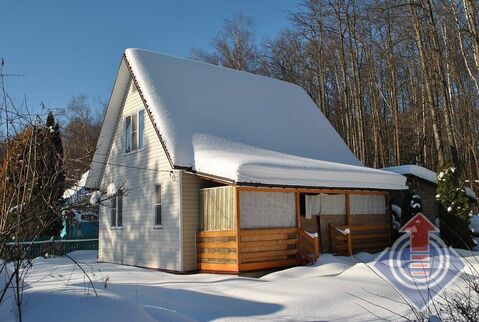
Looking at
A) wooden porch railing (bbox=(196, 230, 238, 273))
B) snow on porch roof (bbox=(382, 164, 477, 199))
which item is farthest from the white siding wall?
snow on porch roof (bbox=(382, 164, 477, 199))

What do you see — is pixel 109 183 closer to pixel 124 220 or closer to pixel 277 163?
pixel 124 220

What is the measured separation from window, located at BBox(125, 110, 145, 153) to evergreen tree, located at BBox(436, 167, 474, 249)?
463 inches

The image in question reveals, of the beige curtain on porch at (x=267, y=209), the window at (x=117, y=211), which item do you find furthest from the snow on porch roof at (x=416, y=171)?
the window at (x=117, y=211)

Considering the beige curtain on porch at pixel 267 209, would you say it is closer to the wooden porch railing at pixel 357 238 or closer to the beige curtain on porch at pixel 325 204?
the beige curtain on porch at pixel 325 204

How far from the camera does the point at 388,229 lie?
1772 cm

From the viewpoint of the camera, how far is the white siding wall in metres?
14.6

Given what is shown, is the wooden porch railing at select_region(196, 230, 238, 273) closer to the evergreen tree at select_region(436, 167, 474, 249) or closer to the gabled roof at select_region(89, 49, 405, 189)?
the gabled roof at select_region(89, 49, 405, 189)

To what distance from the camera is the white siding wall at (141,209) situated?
14.6 m

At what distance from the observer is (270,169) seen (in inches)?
510

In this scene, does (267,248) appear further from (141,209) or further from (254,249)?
(141,209)

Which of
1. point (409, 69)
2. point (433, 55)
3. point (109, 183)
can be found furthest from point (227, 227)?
point (409, 69)

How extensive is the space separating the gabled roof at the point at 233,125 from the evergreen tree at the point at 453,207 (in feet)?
9.04

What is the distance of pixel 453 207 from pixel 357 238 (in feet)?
16.2

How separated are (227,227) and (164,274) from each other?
7.71 feet
